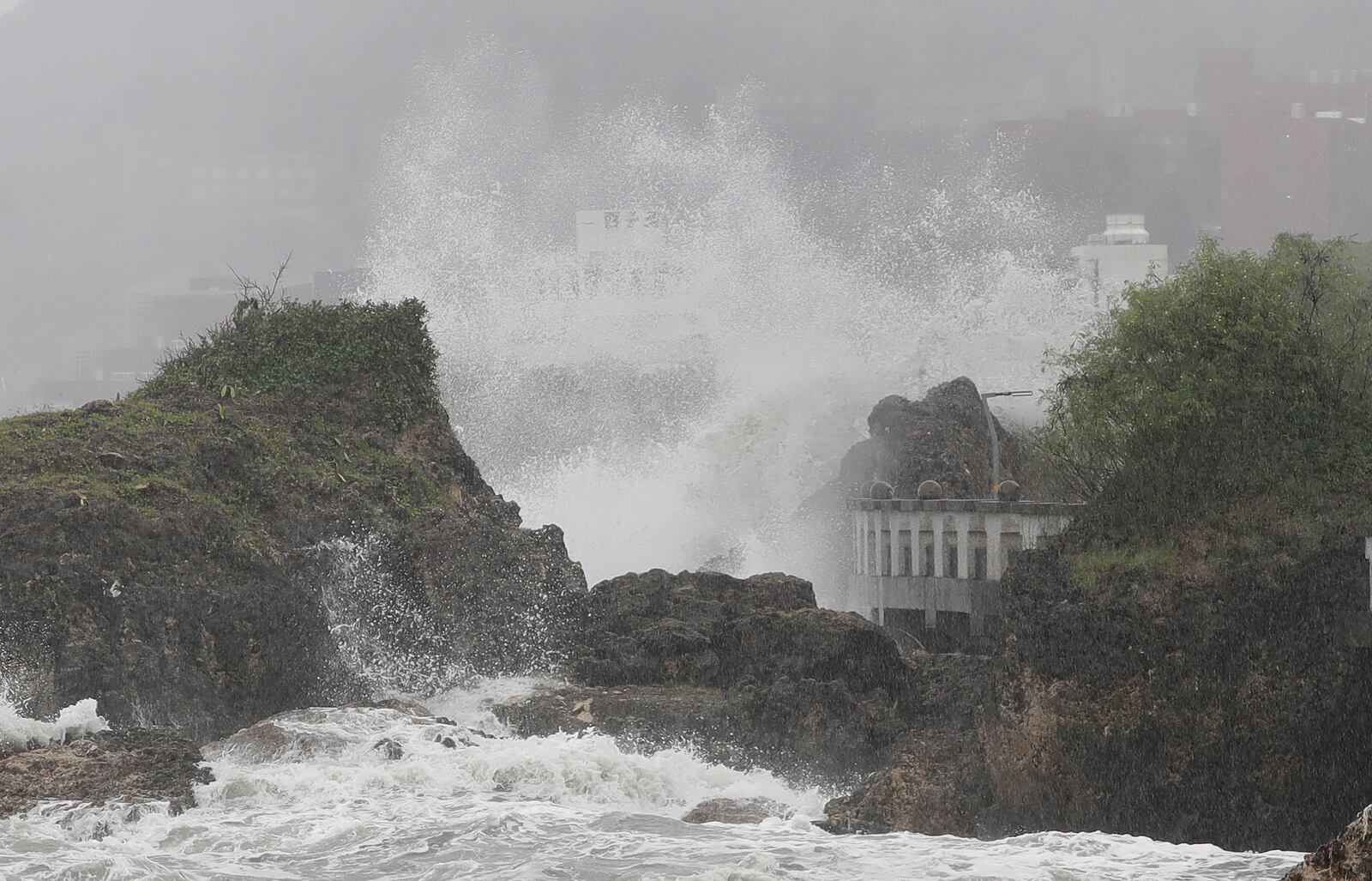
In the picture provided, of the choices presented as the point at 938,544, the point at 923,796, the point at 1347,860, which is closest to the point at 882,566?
the point at 938,544

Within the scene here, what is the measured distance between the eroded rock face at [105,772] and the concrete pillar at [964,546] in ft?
38.6

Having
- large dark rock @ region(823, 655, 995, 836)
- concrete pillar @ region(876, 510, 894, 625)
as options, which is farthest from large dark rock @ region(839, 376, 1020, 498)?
large dark rock @ region(823, 655, 995, 836)

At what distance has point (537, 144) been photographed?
8612 cm

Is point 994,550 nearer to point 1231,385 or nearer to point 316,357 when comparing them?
point 1231,385

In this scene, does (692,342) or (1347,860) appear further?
(692,342)

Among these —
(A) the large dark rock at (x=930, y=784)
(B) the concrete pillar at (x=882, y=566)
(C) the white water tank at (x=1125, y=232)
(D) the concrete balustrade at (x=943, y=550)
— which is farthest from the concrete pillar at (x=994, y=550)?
(C) the white water tank at (x=1125, y=232)

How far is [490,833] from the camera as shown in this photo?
1466cm

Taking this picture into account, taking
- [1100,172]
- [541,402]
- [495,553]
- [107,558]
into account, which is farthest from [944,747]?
[1100,172]

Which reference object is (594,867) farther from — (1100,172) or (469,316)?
(1100,172)

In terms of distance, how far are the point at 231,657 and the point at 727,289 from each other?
3762 cm

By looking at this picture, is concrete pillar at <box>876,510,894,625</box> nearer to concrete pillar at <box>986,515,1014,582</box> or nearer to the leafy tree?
concrete pillar at <box>986,515,1014,582</box>

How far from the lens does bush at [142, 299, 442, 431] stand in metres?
26.2

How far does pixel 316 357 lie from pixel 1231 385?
1425 cm

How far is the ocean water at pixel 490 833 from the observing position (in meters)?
13.6
